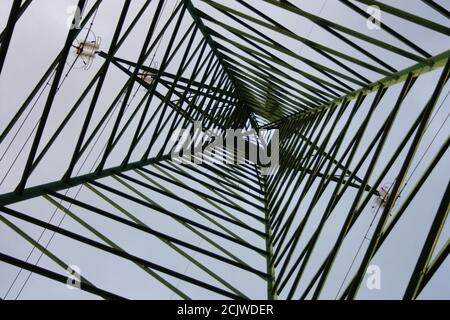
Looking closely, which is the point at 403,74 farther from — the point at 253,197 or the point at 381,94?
the point at 253,197

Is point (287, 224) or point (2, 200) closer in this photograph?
point (2, 200)

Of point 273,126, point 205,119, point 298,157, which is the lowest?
point 298,157

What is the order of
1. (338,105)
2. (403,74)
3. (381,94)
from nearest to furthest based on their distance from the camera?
(403,74) → (381,94) → (338,105)

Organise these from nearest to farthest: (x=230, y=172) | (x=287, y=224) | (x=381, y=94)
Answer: (x=381, y=94) → (x=287, y=224) → (x=230, y=172)
